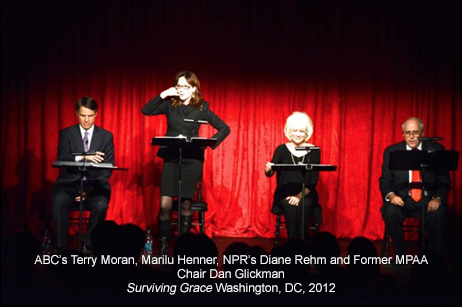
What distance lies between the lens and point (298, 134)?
534 centimetres

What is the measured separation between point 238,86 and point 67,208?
2721mm

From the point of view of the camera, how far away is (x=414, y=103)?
681 cm

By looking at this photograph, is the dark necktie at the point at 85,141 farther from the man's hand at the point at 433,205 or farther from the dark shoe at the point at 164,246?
the man's hand at the point at 433,205

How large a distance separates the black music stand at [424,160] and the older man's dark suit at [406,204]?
8.4 inches

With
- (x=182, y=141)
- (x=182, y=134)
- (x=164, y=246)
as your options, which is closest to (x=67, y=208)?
(x=164, y=246)

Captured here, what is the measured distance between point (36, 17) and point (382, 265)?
4.84m

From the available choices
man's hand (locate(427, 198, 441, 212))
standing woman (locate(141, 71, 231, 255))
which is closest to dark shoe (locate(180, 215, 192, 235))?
standing woman (locate(141, 71, 231, 255))

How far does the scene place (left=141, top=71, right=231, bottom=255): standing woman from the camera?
4.92 m

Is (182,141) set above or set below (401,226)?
above

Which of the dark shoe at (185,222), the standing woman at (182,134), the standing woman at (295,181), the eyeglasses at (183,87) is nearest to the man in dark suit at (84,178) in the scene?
the standing woman at (182,134)

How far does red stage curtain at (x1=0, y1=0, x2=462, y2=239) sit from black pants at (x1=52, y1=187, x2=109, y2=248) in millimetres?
1454

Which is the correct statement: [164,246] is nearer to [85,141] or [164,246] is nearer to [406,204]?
[85,141]

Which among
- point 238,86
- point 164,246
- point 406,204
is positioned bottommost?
point 164,246

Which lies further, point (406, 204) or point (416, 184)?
point (416, 184)
